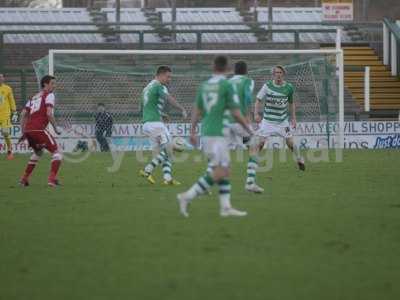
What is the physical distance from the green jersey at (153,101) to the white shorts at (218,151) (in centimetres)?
608

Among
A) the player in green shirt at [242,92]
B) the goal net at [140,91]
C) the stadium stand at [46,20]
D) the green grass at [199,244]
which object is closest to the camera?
the green grass at [199,244]

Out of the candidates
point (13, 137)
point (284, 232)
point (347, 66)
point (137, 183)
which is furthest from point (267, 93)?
point (347, 66)

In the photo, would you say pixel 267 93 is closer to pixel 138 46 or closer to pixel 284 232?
pixel 284 232

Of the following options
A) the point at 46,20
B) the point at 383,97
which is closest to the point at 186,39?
the point at 46,20

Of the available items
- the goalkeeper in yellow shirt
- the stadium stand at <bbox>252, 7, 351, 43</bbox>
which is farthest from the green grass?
the stadium stand at <bbox>252, 7, 351, 43</bbox>

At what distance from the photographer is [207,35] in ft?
135

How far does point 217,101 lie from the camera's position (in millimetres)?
12109

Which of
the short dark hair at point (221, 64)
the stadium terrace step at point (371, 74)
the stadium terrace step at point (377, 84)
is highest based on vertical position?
the short dark hair at point (221, 64)

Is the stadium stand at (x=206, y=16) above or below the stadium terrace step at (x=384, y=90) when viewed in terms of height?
above

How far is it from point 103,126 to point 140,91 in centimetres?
165

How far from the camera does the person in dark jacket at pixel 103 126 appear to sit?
30.0 metres

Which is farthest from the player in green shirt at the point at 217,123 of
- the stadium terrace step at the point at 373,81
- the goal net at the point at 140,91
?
the stadium terrace step at the point at 373,81

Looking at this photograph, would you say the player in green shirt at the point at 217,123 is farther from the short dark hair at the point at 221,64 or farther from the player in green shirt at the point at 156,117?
the player in green shirt at the point at 156,117

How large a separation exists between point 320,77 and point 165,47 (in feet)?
26.2
